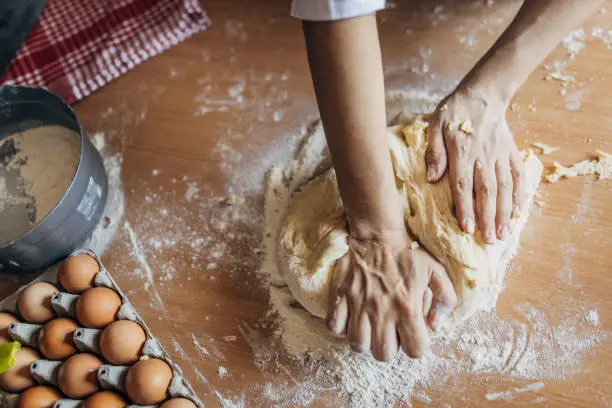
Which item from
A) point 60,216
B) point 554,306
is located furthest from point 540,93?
point 60,216

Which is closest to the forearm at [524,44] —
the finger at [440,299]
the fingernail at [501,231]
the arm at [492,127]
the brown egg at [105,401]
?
the arm at [492,127]

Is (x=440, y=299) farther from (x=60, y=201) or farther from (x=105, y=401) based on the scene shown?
(x=60, y=201)

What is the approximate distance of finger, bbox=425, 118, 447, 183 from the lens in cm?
99

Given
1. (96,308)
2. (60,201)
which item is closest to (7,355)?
(96,308)

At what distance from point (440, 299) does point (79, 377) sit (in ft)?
2.08

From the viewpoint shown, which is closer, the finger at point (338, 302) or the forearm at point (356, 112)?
the forearm at point (356, 112)

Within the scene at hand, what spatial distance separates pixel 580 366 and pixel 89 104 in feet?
Result: 4.00

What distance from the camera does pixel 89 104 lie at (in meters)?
1.36

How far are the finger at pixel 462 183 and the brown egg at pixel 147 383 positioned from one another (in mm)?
582

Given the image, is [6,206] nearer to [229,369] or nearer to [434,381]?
[229,369]

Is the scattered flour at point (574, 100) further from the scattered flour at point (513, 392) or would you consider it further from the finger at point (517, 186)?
the scattered flour at point (513, 392)

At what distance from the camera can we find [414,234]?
0.98m

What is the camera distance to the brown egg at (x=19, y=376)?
3.18ft

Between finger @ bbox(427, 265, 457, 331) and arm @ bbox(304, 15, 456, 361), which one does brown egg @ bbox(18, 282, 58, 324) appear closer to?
arm @ bbox(304, 15, 456, 361)
